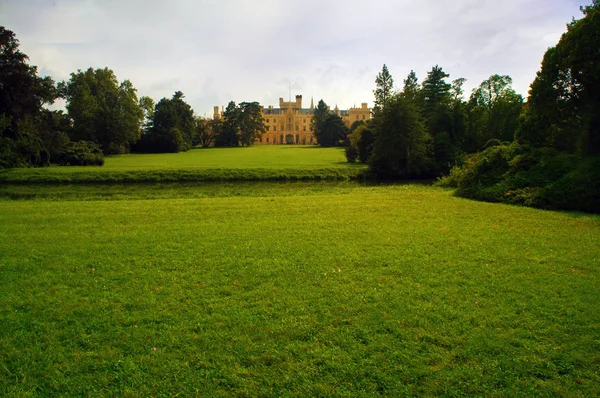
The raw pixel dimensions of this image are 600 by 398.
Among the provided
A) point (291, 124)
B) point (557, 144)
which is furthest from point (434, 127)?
point (291, 124)

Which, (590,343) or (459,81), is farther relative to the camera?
(459,81)

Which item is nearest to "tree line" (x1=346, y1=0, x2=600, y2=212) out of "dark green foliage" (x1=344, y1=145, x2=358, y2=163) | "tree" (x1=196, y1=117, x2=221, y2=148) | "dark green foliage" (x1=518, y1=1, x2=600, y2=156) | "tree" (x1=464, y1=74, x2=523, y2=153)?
"dark green foliage" (x1=518, y1=1, x2=600, y2=156)

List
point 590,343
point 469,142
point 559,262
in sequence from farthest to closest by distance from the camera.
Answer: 1. point 469,142
2. point 559,262
3. point 590,343

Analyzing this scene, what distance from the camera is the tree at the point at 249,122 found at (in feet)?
228

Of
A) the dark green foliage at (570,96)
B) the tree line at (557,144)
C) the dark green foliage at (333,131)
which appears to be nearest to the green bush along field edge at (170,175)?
the tree line at (557,144)

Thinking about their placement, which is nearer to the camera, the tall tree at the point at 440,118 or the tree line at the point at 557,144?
the tree line at the point at 557,144

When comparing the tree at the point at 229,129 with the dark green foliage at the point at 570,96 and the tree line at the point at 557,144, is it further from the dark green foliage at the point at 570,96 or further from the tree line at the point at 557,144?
the dark green foliage at the point at 570,96

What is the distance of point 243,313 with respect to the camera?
4039mm

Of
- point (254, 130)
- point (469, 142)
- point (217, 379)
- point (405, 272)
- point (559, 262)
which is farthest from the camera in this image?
point (254, 130)

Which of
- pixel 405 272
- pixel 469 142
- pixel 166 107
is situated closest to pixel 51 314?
pixel 405 272

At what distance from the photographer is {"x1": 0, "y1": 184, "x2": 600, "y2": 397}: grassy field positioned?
3066 millimetres

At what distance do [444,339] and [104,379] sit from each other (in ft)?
9.72

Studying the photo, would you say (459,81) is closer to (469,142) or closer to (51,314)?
(469,142)

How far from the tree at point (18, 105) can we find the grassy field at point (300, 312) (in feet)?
76.8
